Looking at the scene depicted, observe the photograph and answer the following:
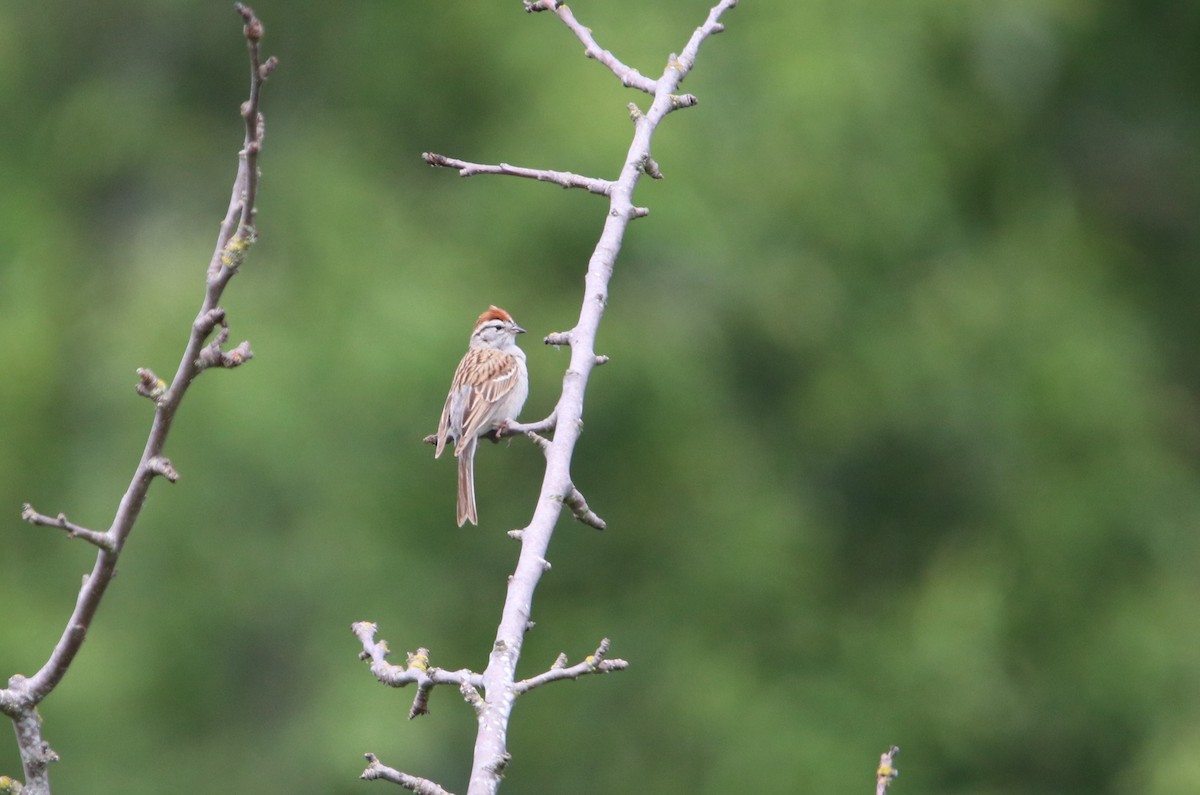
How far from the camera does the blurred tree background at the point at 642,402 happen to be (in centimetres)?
1248

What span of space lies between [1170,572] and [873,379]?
10.2ft

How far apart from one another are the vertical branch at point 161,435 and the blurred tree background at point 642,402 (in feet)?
28.0

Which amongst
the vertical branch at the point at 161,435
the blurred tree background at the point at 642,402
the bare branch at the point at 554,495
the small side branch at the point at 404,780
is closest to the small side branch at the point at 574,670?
the bare branch at the point at 554,495

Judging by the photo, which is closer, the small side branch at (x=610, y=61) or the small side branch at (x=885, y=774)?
the small side branch at (x=885, y=774)

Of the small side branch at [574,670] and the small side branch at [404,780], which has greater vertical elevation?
the small side branch at [574,670]

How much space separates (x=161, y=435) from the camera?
7.74 feet

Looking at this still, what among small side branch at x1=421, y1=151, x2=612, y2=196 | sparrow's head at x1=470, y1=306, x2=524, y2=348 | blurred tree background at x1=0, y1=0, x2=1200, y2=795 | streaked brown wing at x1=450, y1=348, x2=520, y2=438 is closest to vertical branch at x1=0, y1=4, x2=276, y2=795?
small side branch at x1=421, y1=151, x2=612, y2=196

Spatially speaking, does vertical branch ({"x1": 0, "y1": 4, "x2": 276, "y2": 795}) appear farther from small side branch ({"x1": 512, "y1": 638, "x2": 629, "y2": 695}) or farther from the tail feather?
the tail feather

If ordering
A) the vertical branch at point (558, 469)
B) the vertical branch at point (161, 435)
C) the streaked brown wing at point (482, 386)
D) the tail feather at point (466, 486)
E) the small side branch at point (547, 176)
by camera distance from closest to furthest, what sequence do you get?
1. the vertical branch at point (161, 435)
2. the vertical branch at point (558, 469)
3. the small side branch at point (547, 176)
4. the tail feather at point (466, 486)
5. the streaked brown wing at point (482, 386)

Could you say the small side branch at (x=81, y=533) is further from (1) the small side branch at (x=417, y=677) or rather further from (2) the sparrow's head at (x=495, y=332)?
(2) the sparrow's head at (x=495, y=332)

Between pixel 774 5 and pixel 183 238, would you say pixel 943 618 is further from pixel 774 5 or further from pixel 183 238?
pixel 183 238

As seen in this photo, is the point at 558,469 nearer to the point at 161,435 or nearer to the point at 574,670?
the point at 574,670

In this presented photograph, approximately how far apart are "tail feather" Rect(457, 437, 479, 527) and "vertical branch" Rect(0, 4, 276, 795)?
366 cm

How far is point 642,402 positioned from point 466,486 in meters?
6.60
